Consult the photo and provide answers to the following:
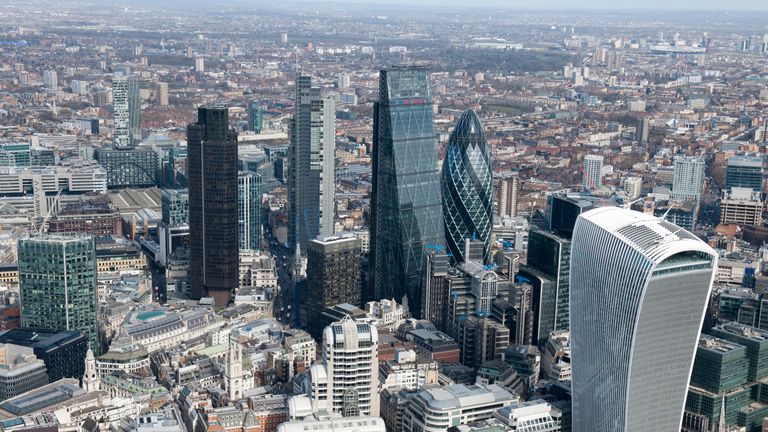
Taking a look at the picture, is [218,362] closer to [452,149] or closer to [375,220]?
[375,220]

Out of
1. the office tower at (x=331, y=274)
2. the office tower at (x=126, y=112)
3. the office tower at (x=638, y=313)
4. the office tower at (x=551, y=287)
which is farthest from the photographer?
the office tower at (x=126, y=112)

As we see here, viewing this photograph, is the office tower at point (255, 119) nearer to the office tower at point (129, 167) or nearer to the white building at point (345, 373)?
the office tower at point (129, 167)

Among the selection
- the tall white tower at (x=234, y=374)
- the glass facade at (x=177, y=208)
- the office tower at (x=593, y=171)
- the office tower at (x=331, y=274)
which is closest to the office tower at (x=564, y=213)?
the office tower at (x=331, y=274)

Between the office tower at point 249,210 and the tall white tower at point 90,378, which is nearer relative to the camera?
the tall white tower at point 90,378

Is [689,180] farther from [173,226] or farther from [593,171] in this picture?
[173,226]

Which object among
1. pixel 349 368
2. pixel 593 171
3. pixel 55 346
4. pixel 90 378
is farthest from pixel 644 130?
pixel 90 378

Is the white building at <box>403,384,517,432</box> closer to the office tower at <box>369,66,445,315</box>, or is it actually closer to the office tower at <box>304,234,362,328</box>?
the office tower at <box>304,234,362,328</box>

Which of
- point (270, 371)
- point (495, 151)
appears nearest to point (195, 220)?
point (270, 371)
